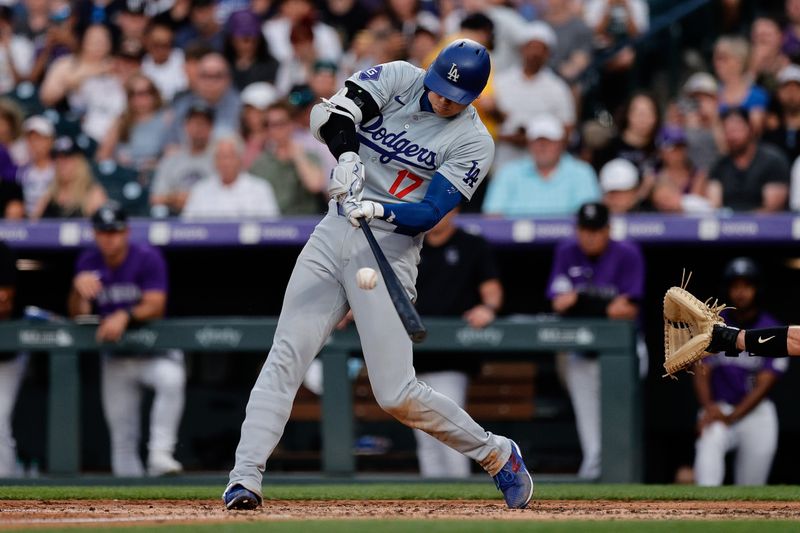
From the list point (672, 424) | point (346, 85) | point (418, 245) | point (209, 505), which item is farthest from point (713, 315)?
point (672, 424)

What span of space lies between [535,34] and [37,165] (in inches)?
139

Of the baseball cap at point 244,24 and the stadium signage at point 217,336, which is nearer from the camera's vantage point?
the stadium signage at point 217,336

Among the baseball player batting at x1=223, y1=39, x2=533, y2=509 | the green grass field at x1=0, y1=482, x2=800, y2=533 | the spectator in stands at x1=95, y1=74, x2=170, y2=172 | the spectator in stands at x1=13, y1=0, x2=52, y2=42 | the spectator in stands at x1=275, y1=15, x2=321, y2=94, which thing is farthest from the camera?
the spectator in stands at x1=13, y1=0, x2=52, y2=42

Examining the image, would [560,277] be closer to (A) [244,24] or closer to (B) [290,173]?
(B) [290,173]

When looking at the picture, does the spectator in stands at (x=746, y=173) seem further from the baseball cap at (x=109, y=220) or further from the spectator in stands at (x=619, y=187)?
the baseball cap at (x=109, y=220)

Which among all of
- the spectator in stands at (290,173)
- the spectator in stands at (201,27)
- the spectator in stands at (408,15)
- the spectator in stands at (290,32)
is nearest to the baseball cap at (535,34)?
the spectator in stands at (408,15)

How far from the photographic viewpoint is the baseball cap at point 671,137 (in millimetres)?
8695

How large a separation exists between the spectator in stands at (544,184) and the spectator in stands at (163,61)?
319 centimetres

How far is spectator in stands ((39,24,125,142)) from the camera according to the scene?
1032cm

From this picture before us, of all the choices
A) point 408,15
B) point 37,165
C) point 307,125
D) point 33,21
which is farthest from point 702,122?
point 33,21

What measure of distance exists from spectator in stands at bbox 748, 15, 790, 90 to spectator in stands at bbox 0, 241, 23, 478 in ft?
16.4

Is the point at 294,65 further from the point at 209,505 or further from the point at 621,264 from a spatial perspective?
the point at 209,505

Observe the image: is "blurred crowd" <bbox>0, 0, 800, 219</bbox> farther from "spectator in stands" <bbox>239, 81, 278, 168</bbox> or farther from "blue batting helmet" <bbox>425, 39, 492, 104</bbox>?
"blue batting helmet" <bbox>425, 39, 492, 104</bbox>

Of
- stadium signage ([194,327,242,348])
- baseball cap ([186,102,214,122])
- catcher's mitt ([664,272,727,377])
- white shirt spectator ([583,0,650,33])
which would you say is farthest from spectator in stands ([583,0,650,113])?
catcher's mitt ([664,272,727,377])
